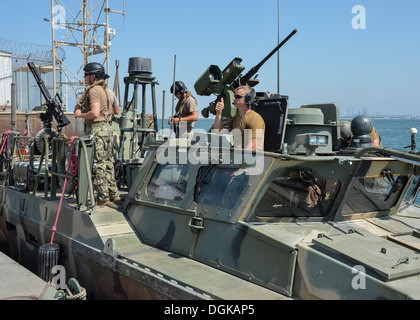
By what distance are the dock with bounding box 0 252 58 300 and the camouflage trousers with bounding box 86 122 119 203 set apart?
1304 mm

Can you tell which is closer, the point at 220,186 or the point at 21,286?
the point at 220,186

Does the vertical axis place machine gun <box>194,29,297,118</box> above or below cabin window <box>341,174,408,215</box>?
above

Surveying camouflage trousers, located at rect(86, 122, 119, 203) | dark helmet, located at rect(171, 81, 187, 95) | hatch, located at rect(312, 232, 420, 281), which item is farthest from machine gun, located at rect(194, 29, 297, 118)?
hatch, located at rect(312, 232, 420, 281)

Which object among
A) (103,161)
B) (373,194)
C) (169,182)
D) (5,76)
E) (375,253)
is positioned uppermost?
(5,76)

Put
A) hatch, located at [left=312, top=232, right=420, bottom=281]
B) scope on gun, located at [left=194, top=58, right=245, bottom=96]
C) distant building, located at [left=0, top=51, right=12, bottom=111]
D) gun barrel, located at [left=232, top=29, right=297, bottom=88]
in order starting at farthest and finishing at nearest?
distant building, located at [left=0, top=51, right=12, bottom=111], gun barrel, located at [left=232, top=29, right=297, bottom=88], scope on gun, located at [left=194, top=58, right=245, bottom=96], hatch, located at [left=312, top=232, right=420, bottom=281]

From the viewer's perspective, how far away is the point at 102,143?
6.11 metres

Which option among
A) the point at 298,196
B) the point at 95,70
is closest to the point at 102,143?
the point at 95,70

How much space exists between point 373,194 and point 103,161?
3.26 m

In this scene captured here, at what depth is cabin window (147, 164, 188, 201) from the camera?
4.79m

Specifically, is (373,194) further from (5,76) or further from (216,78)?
(5,76)

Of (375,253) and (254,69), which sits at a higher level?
(254,69)

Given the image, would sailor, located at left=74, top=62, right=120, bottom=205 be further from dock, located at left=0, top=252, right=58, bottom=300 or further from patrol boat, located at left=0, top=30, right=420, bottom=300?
dock, located at left=0, top=252, right=58, bottom=300

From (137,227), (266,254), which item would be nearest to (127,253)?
(137,227)

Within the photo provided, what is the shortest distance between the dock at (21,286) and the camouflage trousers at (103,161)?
130cm
